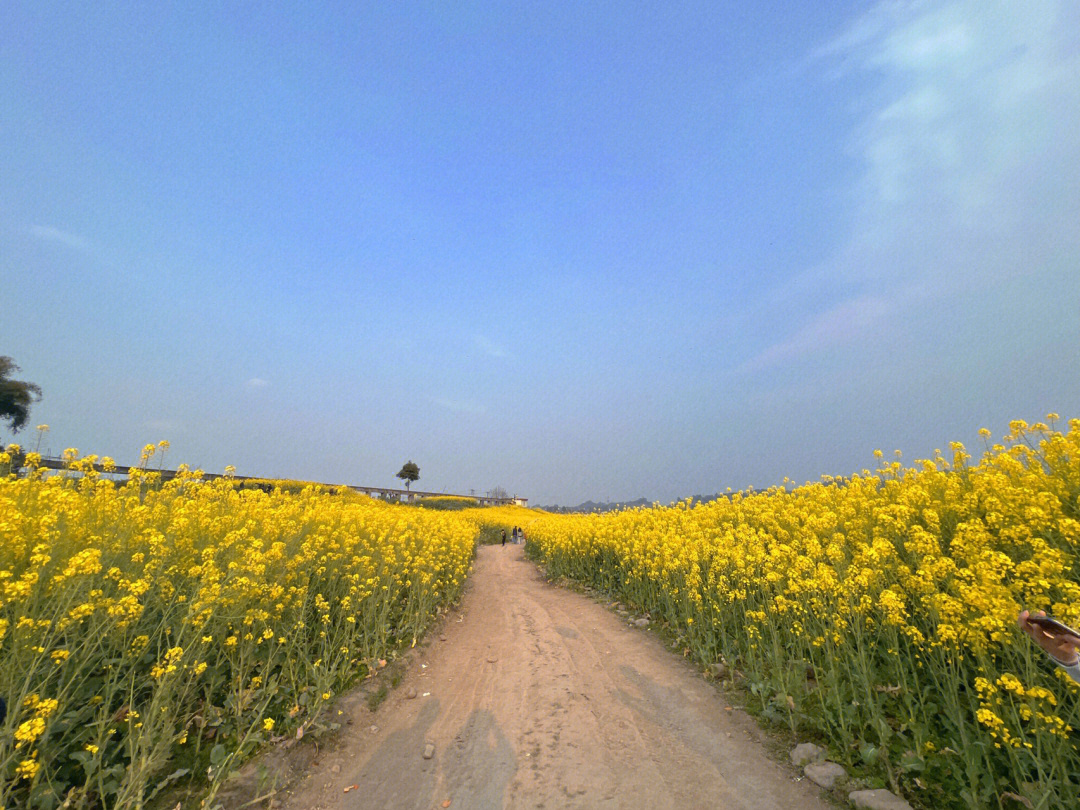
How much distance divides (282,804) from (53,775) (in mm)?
1633

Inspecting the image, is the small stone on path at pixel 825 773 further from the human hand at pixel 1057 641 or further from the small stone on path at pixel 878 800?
the human hand at pixel 1057 641

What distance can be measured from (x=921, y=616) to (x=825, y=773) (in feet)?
5.65

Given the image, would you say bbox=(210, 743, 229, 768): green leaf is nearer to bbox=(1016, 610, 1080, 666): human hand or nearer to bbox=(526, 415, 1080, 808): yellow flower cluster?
bbox=(526, 415, 1080, 808): yellow flower cluster

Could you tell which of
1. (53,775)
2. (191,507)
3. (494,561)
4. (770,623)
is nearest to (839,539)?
(770,623)

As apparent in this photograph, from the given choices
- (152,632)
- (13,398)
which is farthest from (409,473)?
(152,632)

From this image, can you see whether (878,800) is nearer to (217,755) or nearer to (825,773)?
(825,773)

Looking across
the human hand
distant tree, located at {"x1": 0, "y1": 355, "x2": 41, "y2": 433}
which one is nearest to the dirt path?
the human hand

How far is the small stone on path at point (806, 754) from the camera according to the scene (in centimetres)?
418

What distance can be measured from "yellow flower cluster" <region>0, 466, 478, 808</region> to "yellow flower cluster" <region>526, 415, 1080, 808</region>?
16.7ft

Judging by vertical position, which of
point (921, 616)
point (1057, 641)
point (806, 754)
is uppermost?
point (1057, 641)

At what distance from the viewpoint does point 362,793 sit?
4.21m

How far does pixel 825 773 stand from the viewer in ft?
13.0

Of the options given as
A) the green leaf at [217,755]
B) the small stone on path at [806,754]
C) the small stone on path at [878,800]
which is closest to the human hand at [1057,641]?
the small stone on path at [878,800]

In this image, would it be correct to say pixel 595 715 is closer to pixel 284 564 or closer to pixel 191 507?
pixel 284 564
